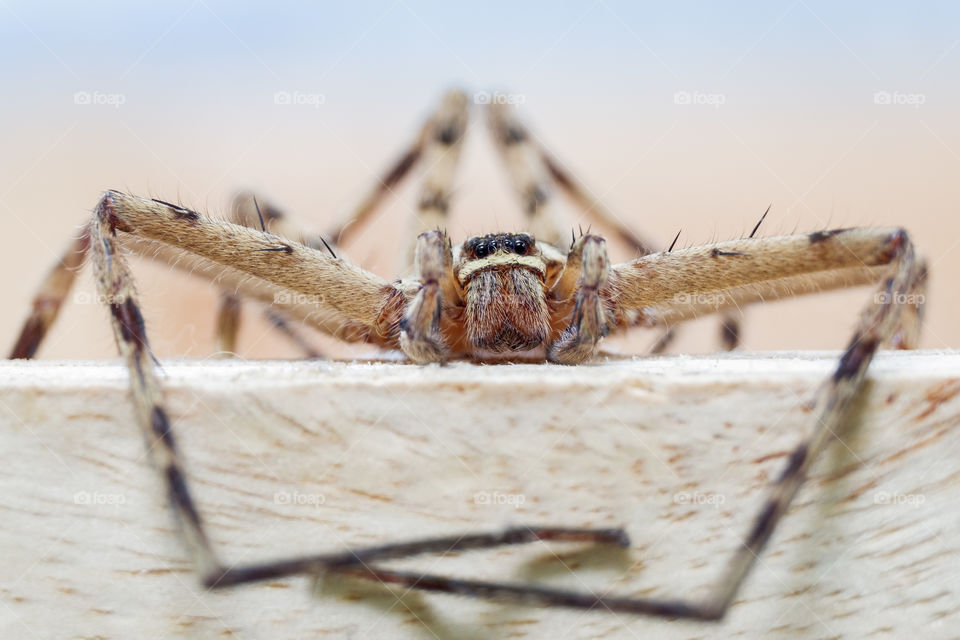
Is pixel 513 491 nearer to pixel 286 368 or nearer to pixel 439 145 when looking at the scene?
pixel 286 368

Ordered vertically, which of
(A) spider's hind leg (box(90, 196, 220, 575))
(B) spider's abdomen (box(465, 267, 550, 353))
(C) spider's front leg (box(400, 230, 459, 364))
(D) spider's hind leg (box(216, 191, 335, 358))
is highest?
(D) spider's hind leg (box(216, 191, 335, 358))

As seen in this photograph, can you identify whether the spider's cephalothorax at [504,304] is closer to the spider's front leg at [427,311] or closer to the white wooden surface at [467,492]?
the spider's front leg at [427,311]

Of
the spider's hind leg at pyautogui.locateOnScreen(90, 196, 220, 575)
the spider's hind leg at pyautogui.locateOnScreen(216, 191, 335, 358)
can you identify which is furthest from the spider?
the spider's hind leg at pyautogui.locateOnScreen(216, 191, 335, 358)

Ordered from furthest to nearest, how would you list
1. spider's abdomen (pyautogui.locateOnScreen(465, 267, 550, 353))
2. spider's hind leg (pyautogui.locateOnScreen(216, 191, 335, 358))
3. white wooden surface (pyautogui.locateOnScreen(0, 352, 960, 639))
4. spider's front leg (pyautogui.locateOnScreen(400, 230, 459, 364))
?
1. spider's hind leg (pyautogui.locateOnScreen(216, 191, 335, 358))
2. spider's abdomen (pyautogui.locateOnScreen(465, 267, 550, 353))
3. spider's front leg (pyautogui.locateOnScreen(400, 230, 459, 364))
4. white wooden surface (pyautogui.locateOnScreen(0, 352, 960, 639))

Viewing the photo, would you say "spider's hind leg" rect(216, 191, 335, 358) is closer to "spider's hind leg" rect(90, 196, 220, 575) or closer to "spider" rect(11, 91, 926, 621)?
"spider" rect(11, 91, 926, 621)

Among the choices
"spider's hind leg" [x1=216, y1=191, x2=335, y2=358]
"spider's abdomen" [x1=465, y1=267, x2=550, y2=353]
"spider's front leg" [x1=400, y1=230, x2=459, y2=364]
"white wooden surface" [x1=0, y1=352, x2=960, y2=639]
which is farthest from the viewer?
"spider's hind leg" [x1=216, y1=191, x2=335, y2=358]

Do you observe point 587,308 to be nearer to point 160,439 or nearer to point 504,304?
point 504,304

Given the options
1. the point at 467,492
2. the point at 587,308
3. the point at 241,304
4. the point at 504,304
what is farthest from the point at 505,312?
the point at 241,304
